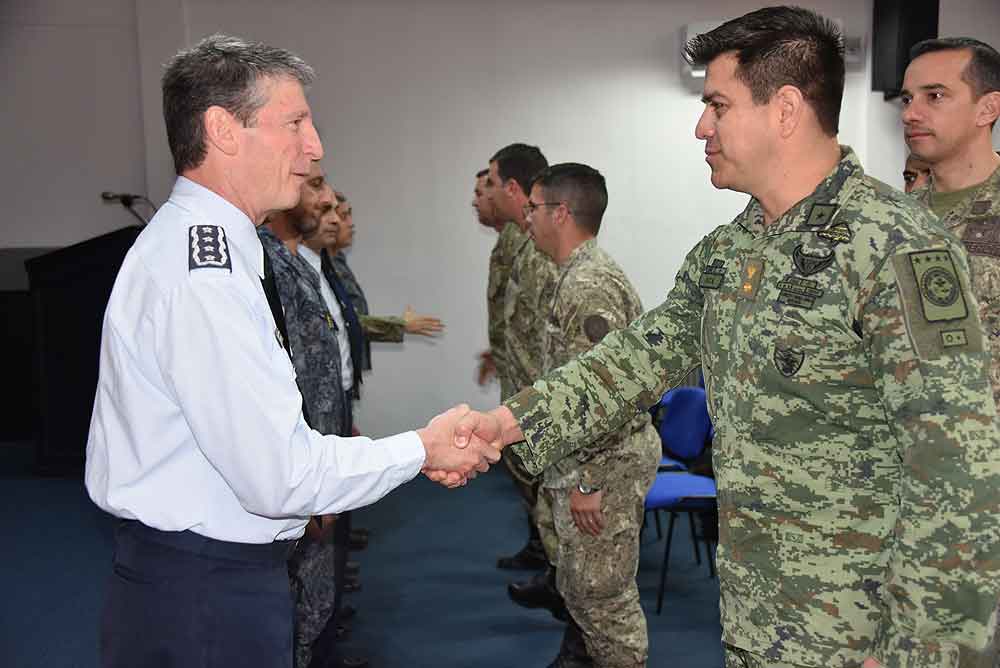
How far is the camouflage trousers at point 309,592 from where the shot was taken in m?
3.01

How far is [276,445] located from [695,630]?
2.90m

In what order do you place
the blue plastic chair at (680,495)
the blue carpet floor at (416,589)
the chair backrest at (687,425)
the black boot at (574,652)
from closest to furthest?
the black boot at (574,652), the blue carpet floor at (416,589), the blue plastic chair at (680,495), the chair backrest at (687,425)

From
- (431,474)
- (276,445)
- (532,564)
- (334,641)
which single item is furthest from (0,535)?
(276,445)

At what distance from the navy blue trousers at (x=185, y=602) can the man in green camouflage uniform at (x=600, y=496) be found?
150cm

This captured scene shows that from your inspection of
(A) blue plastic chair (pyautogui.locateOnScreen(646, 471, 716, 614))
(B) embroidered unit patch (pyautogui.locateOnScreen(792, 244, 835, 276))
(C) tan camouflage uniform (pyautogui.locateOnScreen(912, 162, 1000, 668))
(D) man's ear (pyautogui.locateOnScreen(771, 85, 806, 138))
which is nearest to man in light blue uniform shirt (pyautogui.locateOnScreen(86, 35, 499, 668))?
(B) embroidered unit patch (pyautogui.locateOnScreen(792, 244, 835, 276))

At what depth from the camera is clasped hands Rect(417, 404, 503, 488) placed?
6.51ft

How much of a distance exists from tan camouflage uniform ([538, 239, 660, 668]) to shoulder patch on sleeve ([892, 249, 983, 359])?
64.6 inches

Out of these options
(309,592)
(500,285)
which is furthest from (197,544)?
(500,285)

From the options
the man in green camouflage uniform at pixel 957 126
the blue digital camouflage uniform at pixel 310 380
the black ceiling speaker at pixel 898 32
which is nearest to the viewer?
the man in green camouflage uniform at pixel 957 126

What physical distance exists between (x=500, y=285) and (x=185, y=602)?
3.58 meters

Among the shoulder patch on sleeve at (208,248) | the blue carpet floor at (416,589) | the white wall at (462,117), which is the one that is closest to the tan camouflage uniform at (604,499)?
the blue carpet floor at (416,589)

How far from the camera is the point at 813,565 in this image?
5.15ft

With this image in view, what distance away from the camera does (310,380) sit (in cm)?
289

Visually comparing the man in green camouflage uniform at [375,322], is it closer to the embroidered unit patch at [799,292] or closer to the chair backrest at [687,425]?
the chair backrest at [687,425]
